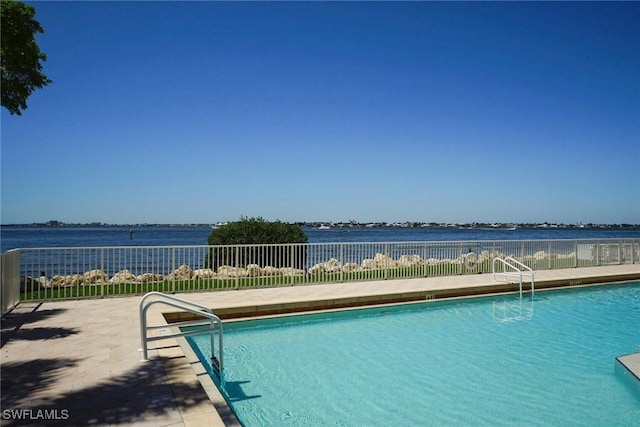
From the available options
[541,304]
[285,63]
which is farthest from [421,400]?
[285,63]

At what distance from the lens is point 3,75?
22.1ft

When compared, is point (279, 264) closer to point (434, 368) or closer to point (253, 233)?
point (253, 233)

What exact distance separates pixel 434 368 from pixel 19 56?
8.29m

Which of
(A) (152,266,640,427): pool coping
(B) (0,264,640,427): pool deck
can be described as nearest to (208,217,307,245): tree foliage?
(A) (152,266,640,427): pool coping

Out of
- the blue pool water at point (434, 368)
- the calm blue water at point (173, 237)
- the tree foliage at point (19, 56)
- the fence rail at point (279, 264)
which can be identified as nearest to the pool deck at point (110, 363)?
the blue pool water at point (434, 368)

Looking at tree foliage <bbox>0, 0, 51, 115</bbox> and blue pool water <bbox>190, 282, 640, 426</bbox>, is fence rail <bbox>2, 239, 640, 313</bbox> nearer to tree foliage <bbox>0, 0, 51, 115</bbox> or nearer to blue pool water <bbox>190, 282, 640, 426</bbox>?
blue pool water <bbox>190, 282, 640, 426</bbox>

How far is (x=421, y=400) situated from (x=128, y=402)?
10.9ft

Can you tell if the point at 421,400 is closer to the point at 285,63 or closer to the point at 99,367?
the point at 99,367

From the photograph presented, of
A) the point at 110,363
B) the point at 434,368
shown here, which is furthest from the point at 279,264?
the point at 110,363

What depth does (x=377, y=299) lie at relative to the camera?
32.7 ft

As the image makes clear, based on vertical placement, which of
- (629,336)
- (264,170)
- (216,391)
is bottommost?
(629,336)

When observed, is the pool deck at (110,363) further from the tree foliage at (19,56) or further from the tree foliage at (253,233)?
the tree foliage at (253,233)

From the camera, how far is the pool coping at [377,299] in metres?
6.34

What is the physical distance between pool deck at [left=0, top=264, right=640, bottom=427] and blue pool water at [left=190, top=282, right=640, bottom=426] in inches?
22.2
